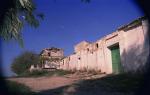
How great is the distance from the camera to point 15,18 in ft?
27.2

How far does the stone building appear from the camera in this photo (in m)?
35.2

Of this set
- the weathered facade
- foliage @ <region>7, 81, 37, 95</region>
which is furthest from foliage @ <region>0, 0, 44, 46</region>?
the weathered facade

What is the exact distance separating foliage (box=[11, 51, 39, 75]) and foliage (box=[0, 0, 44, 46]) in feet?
96.1

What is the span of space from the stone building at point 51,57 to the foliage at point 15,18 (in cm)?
2553

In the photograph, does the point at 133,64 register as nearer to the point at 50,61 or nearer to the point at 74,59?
the point at 74,59

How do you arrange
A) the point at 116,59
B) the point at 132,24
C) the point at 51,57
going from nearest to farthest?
the point at 132,24 → the point at 116,59 → the point at 51,57

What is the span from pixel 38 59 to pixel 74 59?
396 inches

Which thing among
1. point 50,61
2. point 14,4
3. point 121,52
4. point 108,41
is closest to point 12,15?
point 14,4

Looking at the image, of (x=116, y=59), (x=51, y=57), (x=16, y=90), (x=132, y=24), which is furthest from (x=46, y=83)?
(x=51, y=57)

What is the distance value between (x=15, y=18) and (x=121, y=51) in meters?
9.76

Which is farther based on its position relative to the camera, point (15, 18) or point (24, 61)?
point (24, 61)

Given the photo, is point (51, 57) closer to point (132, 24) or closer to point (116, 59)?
point (116, 59)

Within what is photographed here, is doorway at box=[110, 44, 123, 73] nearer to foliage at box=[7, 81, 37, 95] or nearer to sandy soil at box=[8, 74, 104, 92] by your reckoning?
sandy soil at box=[8, 74, 104, 92]

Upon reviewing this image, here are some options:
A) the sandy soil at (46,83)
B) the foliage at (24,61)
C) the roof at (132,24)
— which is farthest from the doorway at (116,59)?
the foliage at (24,61)
